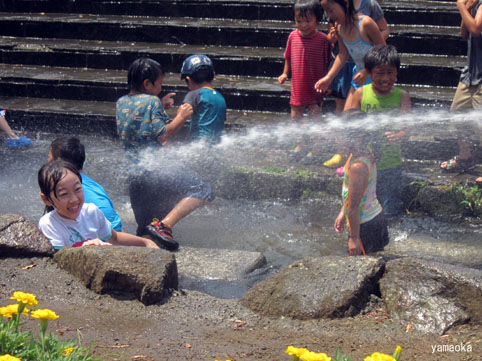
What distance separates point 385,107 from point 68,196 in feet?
8.07

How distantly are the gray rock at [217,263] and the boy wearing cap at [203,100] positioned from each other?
114 cm

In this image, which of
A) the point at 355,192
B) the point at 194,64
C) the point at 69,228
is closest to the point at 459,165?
the point at 355,192

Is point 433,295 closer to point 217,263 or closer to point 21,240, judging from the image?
point 217,263

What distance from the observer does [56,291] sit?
12.0ft

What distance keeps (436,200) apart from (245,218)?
5.88ft

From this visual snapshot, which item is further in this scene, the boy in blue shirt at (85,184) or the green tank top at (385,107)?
the green tank top at (385,107)

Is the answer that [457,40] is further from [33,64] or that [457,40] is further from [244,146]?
[33,64]

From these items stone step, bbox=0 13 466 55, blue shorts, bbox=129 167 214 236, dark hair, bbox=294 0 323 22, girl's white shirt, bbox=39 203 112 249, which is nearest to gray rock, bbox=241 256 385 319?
girl's white shirt, bbox=39 203 112 249

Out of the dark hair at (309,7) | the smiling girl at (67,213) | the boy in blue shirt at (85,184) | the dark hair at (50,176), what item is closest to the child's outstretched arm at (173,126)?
the boy in blue shirt at (85,184)

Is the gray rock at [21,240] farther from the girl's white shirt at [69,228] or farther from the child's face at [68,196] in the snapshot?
the child's face at [68,196]

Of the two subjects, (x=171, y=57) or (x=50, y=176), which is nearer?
(x=50, y=176)

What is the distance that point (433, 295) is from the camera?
3.43m

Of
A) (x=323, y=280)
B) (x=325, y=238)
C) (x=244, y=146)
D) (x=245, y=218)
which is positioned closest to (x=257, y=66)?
(x=244, y=146)

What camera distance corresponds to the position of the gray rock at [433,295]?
3350mm
